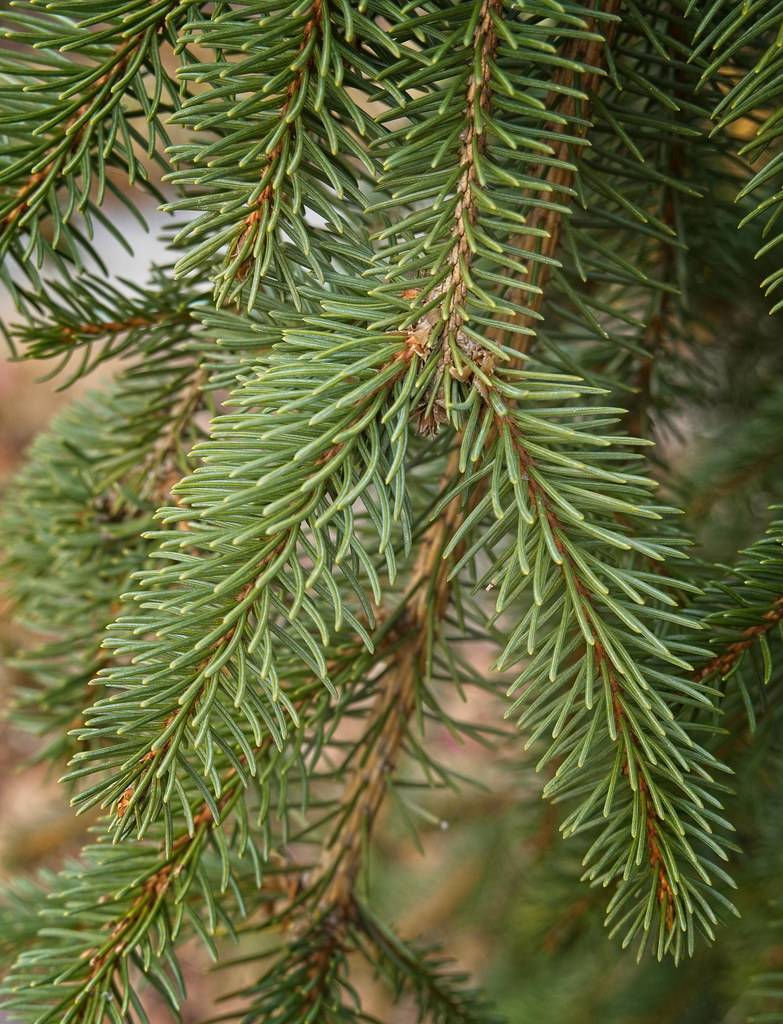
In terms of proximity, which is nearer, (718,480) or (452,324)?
(452,324)

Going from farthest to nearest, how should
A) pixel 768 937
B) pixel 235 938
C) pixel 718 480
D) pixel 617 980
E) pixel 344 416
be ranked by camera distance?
pixel 617 980 → pixel 718 480 → pixel 768 937 → pixel 235 938 → pixel 344 416

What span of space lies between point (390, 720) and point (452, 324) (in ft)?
0.78

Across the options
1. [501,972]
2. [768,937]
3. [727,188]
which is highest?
[727,188]

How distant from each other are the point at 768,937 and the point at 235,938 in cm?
37

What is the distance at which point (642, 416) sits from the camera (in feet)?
1.94

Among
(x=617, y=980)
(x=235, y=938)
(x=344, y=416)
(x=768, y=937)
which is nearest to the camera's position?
(x=344, y=416)

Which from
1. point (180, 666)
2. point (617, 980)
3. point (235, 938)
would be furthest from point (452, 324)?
point (617, 980)

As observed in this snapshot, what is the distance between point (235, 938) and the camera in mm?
423

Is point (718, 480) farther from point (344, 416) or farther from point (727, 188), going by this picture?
point (344, 416)

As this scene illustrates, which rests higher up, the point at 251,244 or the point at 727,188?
the point at 727,188

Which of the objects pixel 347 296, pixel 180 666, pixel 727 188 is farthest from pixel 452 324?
pixel 727 188

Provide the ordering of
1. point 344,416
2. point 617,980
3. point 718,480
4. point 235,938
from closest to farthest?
point 344,416, point 235,938, point 718,480, point 617,980

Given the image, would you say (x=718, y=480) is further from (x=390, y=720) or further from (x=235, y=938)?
(x=235, y=938)

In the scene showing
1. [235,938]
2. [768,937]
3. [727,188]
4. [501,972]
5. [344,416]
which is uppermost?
[727,188]
